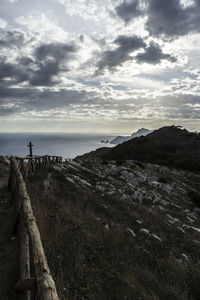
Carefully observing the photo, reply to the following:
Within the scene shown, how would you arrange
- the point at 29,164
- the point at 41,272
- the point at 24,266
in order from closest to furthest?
the point at 41,272 → the point at 24,266 → the point at 29,164

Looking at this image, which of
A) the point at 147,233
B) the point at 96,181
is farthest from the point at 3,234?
the point at 96,181

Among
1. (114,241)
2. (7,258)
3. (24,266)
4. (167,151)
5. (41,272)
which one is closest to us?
(41,272)

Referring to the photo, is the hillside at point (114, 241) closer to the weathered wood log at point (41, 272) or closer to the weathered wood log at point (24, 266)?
the weathered wood log at point (24, 266)

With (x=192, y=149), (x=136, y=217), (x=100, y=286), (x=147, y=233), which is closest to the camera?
(x=100, y=286)

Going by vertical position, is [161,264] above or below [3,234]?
below

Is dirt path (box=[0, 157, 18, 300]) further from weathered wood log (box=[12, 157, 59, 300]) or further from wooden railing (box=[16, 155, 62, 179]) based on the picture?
wooden railing (box=[16, 155, 62, 179])

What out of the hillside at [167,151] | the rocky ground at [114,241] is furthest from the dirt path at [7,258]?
the hillside at [167,151]

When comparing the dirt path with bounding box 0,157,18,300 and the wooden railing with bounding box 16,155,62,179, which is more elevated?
the wooden railing with bounding box 16,155,62,179

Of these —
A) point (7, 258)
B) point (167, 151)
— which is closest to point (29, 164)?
point (7, 258)

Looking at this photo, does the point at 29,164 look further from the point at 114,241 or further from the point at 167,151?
the point at 167,151

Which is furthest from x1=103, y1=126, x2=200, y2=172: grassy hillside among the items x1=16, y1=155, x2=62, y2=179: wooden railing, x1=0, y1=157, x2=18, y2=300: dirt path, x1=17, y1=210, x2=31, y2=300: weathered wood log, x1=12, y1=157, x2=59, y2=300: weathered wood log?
x1=12, y1=157, x2=59, y2=300: weathered wood log

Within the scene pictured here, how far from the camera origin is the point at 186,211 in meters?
14.4

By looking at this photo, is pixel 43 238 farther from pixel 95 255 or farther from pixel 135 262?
pixel 135 262

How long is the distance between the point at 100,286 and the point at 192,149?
45.9 metres
